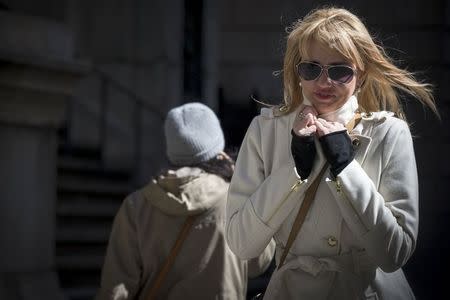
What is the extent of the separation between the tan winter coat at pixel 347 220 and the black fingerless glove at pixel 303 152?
0.03 metres

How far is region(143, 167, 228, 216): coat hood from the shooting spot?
4.42 m

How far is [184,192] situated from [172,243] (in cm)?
26

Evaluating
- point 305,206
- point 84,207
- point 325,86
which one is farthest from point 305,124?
point 84,207

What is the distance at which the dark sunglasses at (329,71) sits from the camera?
3.08m

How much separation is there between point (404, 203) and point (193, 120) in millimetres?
1861

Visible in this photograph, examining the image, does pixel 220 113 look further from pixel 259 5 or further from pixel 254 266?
pixel 254 266

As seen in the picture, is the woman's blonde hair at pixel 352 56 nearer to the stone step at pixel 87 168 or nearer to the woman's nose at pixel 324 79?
the woman's nose at pixel 324 79

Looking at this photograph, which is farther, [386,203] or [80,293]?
[80,293]

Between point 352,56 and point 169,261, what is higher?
point 352,56

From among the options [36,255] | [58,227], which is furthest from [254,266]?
[58,227]

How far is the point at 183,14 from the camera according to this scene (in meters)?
10.9

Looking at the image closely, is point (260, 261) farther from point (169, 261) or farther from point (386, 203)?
point (386, 203)

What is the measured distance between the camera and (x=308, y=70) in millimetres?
3098

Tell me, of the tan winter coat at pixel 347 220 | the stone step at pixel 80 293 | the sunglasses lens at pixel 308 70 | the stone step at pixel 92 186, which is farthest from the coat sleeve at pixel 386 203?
the stone step at pixel 92 186
